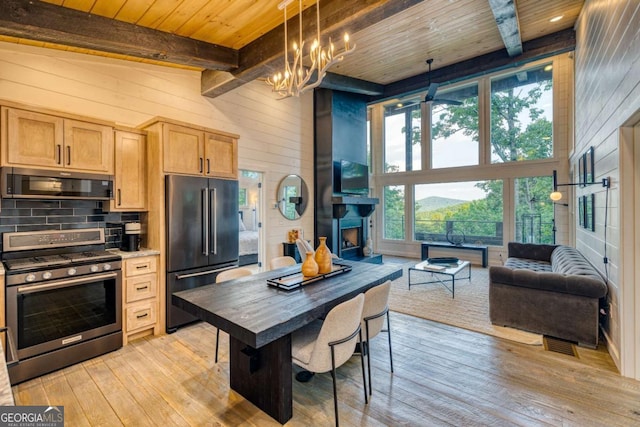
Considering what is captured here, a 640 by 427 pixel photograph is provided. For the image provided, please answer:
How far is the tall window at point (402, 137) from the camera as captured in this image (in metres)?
7.96

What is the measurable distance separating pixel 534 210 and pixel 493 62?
3.27 metres

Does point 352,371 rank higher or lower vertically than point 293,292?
lower

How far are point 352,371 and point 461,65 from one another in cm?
552

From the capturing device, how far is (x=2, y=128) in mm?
2525

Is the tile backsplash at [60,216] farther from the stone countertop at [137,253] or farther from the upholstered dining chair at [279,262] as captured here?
the upholstered dining chair at [279,262]

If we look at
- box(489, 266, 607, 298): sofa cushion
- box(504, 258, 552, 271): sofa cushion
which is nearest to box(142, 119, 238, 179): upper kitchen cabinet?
box(489, 266, 607, 298): sofa cushion

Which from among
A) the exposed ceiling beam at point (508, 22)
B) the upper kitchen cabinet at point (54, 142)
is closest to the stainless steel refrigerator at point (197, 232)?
the upper kitchen cabinet at point (54, 142)

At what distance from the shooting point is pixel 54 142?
280 cm

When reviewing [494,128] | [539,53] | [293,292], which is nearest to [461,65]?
[539,53]

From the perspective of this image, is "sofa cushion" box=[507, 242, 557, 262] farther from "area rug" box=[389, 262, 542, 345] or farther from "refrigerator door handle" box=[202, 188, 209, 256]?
"refrigerator door handle" box=[202, 188, 209, 256]

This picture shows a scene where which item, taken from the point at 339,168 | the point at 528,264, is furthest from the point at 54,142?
the point at 528,264

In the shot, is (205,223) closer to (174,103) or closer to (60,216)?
(60,216)

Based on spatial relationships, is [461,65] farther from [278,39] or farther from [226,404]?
[226,404]

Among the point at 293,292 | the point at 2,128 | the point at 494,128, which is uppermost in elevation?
the point at 494,128
